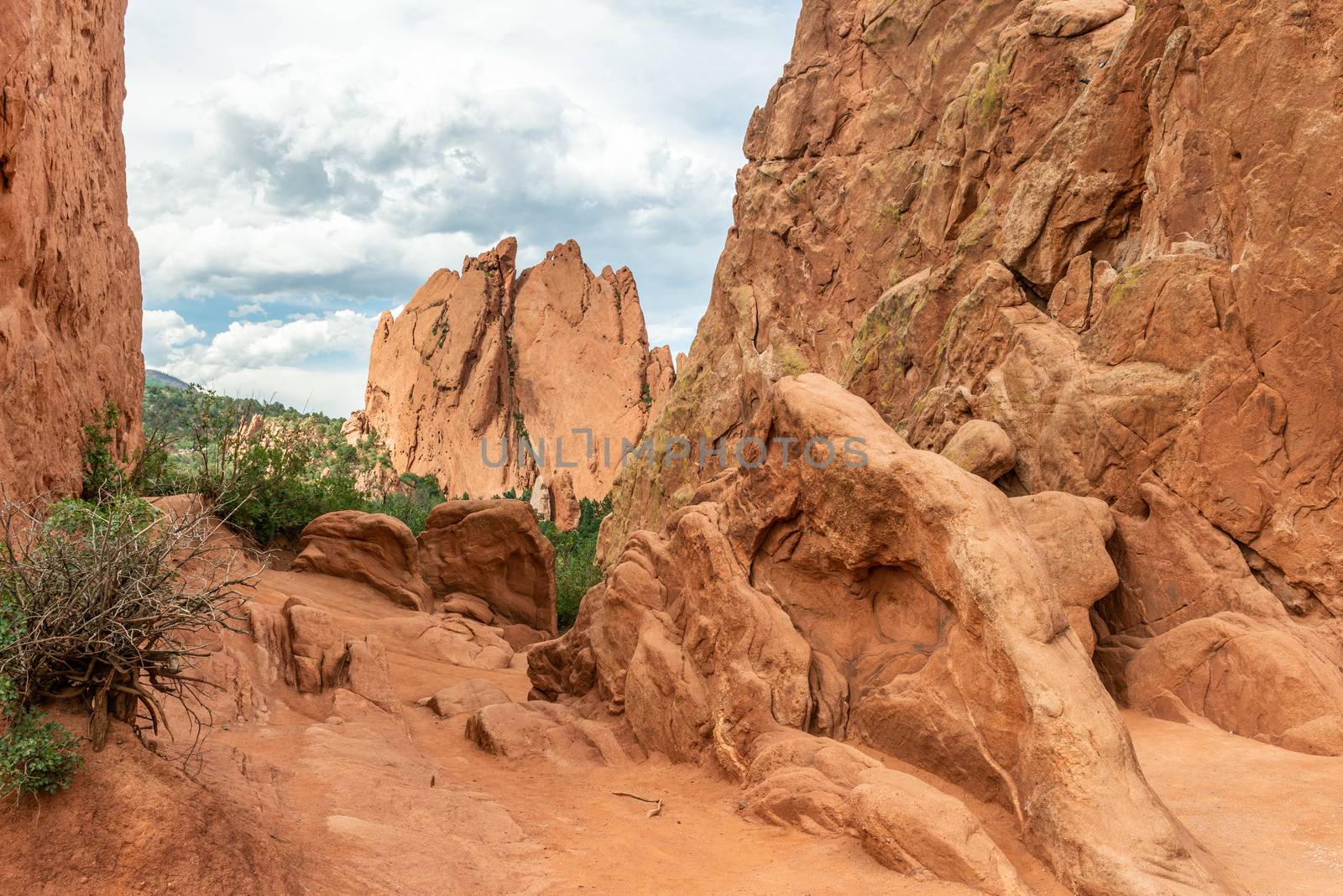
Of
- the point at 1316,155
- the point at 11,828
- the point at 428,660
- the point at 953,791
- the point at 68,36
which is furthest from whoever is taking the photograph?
the point at 428,660

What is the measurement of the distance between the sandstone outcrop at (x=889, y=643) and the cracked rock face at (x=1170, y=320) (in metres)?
1.38

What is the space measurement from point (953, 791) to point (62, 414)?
1256 cm

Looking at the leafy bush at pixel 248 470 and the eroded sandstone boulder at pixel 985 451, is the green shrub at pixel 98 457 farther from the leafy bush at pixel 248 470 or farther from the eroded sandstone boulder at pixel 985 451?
the eroded sandstone boulder at pixel 985 451

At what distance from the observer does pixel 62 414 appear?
40.7 ft

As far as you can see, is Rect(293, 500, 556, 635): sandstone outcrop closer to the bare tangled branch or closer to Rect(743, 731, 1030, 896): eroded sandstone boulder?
Rect(743, 731, 1030, 896): eroded sandstone boulder

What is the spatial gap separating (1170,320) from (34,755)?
43.9ft

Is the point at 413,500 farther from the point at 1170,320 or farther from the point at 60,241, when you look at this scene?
the point at 1170,320

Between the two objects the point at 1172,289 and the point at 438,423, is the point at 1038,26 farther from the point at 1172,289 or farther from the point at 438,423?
the point at 438,423

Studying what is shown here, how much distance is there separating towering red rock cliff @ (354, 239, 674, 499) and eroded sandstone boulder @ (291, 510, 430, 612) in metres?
39.4

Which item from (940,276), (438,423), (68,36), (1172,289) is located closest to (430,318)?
(438,423)

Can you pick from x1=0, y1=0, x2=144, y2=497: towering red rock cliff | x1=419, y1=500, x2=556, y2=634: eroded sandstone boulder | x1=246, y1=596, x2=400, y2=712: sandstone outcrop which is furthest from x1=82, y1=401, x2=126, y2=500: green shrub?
x1=419, y1=500, x2=556, y2=634: eroded sandstone boulder

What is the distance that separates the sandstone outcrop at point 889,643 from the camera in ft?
20.1

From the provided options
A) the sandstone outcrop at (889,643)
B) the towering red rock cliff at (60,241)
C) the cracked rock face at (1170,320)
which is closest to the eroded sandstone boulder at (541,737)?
the sandstone outcrop at (889,643)

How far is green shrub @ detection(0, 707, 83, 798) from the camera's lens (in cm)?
426
